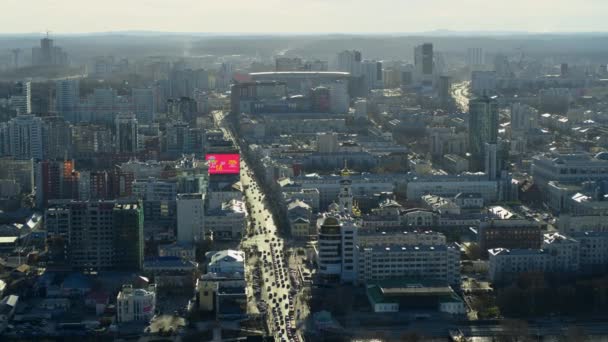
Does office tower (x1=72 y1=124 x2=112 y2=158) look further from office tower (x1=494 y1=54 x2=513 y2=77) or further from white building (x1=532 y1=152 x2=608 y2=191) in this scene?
office tower (x1=494 y1=54 x2=513 y2=77)

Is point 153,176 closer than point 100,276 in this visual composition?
No

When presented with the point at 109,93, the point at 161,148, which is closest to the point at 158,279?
the point at 161,148

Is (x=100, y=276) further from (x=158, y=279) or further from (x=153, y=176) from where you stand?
(x=153, y=176)

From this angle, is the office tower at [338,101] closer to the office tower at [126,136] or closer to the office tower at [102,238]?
the office tower at [126,136]

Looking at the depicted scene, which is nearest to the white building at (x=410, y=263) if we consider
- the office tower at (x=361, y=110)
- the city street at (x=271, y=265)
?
the city street at (x=271, y=265)

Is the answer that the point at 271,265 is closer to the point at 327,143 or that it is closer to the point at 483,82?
the point at 327,143

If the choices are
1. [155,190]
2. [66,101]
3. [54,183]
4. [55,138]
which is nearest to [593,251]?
[155,190]
